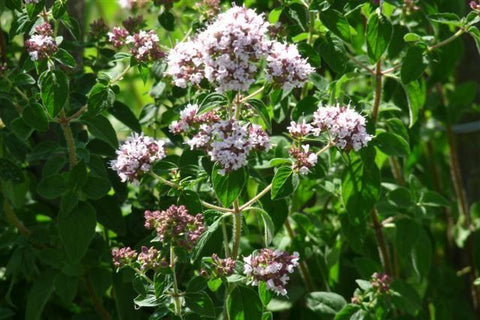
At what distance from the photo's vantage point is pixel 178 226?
1.50m

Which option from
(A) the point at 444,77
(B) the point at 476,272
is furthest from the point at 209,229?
(B) the point at 476,272

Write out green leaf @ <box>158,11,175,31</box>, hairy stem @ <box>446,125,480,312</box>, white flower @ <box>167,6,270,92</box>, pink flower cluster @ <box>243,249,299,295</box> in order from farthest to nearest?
hairy stem @ <box>446,125,480,312</box> < green leaf @ <box>158,11,175,31</box> < pink flower cluster @ <box>243,249,299,295</box> < white flower @ <box>167,6,270,92</box>

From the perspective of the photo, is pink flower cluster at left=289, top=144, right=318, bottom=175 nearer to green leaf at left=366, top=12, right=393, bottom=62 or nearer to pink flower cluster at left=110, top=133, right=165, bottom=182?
pink flower cluster at left=110, top=133, right=165, bottom=182

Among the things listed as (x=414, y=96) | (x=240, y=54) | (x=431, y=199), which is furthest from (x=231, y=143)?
(x=431, y=199)

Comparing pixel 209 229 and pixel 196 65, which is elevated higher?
pixel 196 65

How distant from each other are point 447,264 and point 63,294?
134 cm

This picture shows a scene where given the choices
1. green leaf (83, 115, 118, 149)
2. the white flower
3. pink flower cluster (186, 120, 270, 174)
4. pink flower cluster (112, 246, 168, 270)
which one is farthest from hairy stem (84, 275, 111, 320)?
the white flower

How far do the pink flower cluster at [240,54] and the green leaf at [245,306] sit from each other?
41 centimetres

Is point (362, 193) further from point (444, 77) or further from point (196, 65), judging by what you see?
point (444, 77)

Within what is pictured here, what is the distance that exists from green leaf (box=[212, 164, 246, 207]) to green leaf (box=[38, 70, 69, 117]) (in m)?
0.36

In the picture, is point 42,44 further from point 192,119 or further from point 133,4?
point 133,4

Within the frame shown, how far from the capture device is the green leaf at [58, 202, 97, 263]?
5.97 ft

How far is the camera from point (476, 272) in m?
2.60

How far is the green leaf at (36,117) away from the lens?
173 cm
